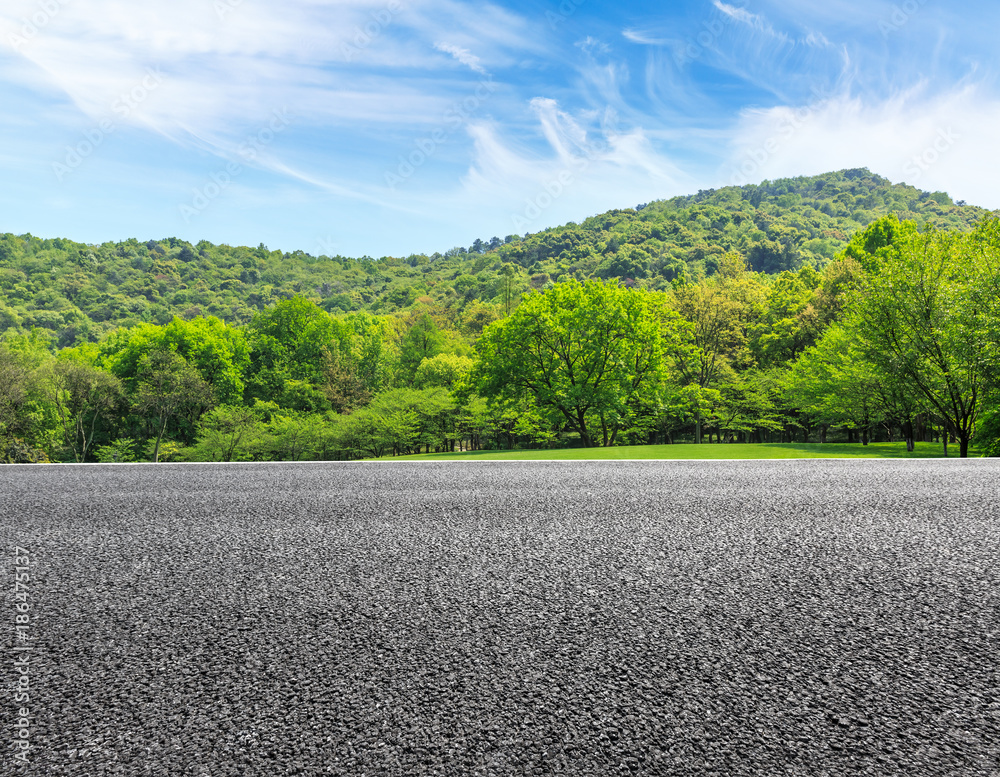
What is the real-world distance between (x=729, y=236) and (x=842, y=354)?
209ft

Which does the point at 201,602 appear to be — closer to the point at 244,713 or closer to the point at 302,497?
the point at 244,713

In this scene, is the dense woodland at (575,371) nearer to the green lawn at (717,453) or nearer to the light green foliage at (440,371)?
the light green foliage at (440,371)

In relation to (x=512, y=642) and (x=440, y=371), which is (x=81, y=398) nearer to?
(x=440, y=371)

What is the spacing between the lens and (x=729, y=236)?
251 feet

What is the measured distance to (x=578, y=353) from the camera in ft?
72.2

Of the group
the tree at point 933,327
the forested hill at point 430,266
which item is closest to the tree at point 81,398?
the forested hill at point 430,266

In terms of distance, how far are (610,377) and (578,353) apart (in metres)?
1.75

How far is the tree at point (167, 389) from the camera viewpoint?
27.3m

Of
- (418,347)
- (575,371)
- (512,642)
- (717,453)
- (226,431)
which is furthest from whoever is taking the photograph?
(418,347)

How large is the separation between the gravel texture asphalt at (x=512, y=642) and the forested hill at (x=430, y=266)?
152ft

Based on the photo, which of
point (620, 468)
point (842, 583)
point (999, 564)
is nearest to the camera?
point (842, 583)

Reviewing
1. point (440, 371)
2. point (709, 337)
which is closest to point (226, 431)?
point (440, 371)

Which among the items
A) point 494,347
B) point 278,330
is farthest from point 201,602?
point 278,330

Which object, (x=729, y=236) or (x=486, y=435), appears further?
(x=729, y=236)
